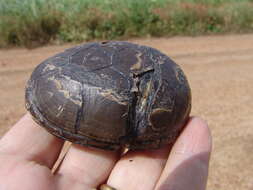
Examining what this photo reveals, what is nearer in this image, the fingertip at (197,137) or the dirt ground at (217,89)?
the fingertip at (197,137)

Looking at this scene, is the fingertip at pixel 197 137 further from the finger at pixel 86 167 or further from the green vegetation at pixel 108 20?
the green vegetation at pixel 108 20

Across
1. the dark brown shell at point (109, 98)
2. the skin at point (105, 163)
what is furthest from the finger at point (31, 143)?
the dark brown shell at point (109, 98)

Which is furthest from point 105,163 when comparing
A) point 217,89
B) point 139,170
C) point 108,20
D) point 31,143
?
point 108,20

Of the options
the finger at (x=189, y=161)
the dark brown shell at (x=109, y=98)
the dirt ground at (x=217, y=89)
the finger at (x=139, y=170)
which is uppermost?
the dark brown shell at (x=109, y=98)

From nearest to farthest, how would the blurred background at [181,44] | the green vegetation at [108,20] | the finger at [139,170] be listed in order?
the finger at [139,170]
the blurred background at [181,44]
the green vegetation at [108,20]

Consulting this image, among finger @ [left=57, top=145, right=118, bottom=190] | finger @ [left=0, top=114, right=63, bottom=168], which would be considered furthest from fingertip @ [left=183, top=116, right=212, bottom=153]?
finger @ [left=0, top=114, right=63, bottom=168]

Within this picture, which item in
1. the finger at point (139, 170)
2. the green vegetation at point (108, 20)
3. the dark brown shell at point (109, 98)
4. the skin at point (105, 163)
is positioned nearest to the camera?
the dark brown shell at point (109, 98)

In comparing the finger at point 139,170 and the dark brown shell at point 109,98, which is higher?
the dark brown shell at point 109,98
